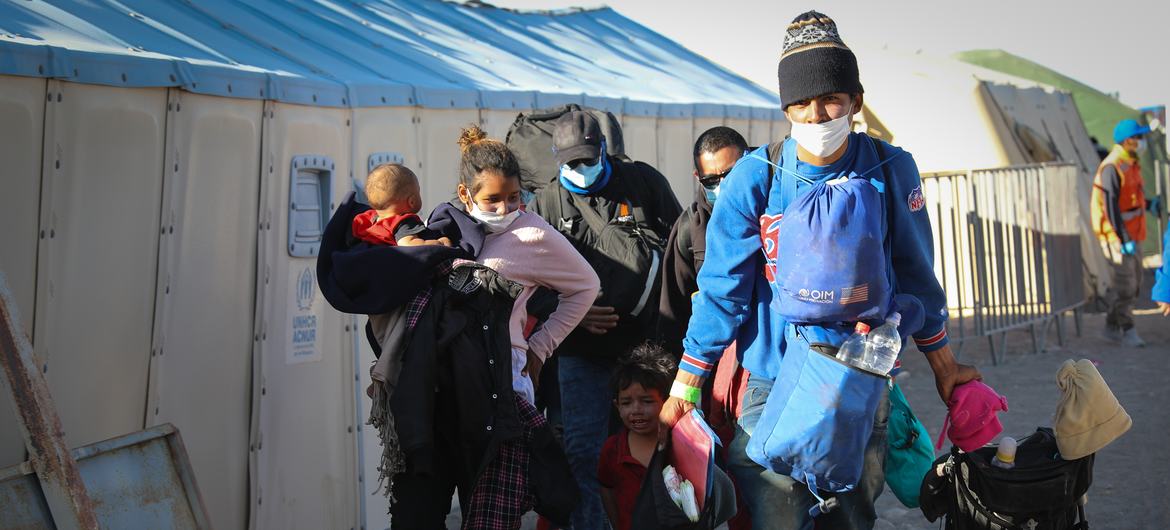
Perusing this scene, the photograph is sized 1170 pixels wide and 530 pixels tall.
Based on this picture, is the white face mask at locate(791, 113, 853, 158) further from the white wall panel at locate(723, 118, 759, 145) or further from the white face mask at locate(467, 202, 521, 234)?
the white wall panel at locate(723, 118, 759, 145)

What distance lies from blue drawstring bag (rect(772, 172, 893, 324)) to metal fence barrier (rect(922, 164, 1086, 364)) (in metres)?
7.40

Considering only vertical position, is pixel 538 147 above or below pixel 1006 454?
above

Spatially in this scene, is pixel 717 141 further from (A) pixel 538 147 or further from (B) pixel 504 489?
(B) pixel 504 489

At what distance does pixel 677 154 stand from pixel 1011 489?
15.6 feet

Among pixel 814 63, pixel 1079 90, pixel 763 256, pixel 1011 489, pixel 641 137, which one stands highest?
pixel 1079 90

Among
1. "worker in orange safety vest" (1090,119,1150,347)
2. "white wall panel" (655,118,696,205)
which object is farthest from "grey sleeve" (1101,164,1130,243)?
"white wall panel" (655,118,696,205)

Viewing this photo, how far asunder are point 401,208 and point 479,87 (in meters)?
2.44

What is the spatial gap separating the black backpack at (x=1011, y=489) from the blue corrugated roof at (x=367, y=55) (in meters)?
3.03

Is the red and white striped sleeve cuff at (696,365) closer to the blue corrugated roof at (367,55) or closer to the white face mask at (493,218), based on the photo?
the white face mask at (493,218)

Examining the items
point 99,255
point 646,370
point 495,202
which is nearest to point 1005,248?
point 646,370

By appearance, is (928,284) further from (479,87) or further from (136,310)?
(479,87)

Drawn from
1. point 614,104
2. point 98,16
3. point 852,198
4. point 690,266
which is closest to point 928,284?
point 852,198

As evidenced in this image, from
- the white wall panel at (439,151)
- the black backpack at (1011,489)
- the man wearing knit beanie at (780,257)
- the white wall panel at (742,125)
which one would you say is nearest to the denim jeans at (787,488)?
the man wearing knit beanie at (780,257)

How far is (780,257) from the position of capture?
A: 308cm
